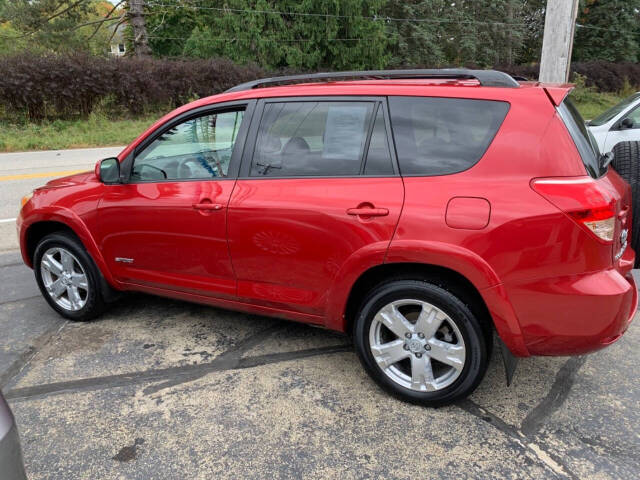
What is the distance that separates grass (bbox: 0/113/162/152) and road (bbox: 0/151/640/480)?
42.9ft

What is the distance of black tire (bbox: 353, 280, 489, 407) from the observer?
2611mm

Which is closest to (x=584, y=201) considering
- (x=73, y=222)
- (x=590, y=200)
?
(x=590, y=200)

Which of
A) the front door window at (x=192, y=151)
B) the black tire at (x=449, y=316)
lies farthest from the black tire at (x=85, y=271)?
the black tire at (x=449, y=316)

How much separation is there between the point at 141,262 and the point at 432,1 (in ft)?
135

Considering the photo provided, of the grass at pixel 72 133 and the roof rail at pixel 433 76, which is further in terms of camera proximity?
the grass at pixel 72 133

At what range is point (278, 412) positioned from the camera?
111 inches

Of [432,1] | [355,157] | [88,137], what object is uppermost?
[432,1]

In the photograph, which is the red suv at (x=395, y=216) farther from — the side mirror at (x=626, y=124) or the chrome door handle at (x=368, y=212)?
the side mirror at (x=626, y=124)

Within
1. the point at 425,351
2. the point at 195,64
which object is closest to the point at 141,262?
the point at 425,351

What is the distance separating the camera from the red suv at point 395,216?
2443 mm

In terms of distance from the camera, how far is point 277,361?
132 inches

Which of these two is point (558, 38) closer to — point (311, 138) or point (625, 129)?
point (625, 129)

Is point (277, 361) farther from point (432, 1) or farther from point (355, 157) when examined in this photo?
point (432, 1)

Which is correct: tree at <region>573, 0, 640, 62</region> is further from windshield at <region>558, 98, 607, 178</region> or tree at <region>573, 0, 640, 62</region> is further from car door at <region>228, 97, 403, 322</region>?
car door at <region>228, 97, 403, 322</region>
